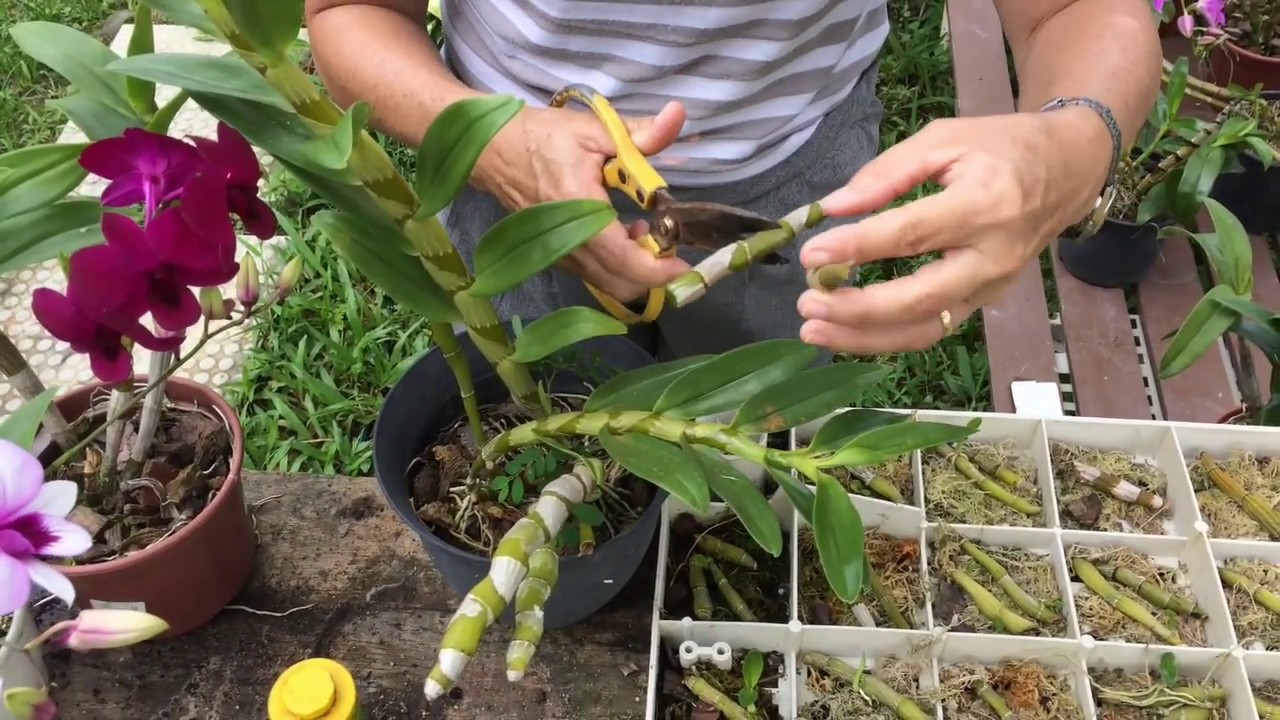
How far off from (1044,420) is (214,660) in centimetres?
77

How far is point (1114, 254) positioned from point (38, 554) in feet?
4.30

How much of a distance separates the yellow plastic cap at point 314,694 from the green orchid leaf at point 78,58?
1.28 feet

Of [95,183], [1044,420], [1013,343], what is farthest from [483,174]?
[95,183]

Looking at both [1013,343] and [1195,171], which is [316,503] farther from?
[1195,171]

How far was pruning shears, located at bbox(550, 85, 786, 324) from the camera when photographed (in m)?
0.63

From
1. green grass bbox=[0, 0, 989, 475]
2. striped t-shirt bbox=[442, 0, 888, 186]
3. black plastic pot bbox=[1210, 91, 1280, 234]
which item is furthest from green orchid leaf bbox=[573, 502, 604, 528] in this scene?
black plastic pot bbox=[1210, 91, 1280, 234]

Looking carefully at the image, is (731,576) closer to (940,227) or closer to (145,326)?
(940,227)

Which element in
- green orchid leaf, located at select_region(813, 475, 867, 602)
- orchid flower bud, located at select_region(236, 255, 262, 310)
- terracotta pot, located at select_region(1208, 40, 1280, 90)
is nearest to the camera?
green orchid leaf, located at select_region(813, 475, 867, 602)

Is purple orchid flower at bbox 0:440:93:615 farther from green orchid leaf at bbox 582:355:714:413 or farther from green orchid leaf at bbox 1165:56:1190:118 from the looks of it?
green orchid leaf at bbox 1165:56:1190:118

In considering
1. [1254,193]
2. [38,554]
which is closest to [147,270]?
[38,554]

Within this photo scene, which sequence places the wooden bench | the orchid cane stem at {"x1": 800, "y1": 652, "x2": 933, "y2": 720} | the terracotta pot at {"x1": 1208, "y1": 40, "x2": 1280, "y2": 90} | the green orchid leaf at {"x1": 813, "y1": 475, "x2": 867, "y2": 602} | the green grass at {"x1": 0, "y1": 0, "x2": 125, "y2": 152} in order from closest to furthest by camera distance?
1. the green orchid leaf at {"x1": 813, "y1": 475, "x2": 867, "y2": 602}
2. the orchid cane stem at {"x1": 800, "y1": 652, "x2": 933, "y2": 720}
3. the wooden bench
4. the terracotta pot at {"x1": 1208, "y1": 40, "x2": 1280, "y2": 90}
5. the green grass at {"x1": 0, "y1": 0, "x2": 125, "y2": 152}

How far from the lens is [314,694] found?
2.19ft

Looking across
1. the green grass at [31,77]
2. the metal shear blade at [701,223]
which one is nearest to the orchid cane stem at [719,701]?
the metal shear blade at [701,223]

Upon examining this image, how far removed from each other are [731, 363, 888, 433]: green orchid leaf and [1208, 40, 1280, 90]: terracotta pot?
1.33 m
